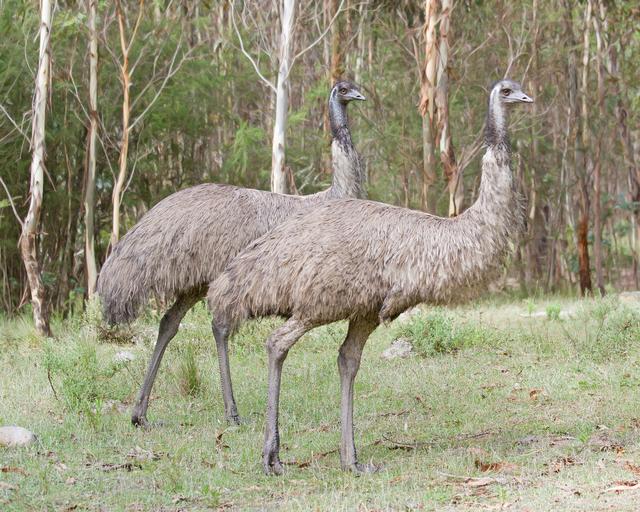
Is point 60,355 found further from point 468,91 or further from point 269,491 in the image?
point 468,91

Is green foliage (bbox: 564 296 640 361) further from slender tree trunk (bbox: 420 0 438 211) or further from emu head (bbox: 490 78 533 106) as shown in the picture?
emu head (bbox: 490 78 533 106)

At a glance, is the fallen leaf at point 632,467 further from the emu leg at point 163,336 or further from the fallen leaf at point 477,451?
the emu leg at point 163,336

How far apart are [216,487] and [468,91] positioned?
11.7 m

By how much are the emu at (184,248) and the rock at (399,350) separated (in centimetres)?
250

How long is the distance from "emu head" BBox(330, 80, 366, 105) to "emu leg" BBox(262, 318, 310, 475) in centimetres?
298

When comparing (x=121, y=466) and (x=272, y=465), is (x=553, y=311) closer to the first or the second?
(x=272, y=465)

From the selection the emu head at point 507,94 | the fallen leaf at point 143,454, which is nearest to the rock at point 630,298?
the emu head at point 507,94

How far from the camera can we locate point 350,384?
5863 millimetres

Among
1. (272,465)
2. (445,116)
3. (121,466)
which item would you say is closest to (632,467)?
(272,465)

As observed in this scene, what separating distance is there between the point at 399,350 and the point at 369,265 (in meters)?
3.91

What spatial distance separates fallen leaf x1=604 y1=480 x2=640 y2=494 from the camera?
15.9ft

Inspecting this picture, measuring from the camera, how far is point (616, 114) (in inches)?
664

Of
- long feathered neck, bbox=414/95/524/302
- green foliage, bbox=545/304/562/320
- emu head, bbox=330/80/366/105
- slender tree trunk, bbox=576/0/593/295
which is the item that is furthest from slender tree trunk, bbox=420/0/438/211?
long feathered neck, bbox=414/95/524/302

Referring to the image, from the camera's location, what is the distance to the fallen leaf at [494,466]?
5539 mm
